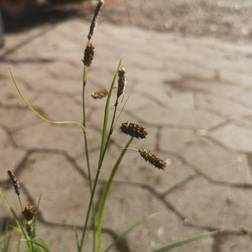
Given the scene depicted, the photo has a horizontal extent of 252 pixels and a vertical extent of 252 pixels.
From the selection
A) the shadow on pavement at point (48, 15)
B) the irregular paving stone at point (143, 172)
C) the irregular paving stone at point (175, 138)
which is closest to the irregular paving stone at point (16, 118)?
the irregular paving stone at point (143, 172)

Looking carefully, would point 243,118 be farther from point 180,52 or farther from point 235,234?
point 180,52

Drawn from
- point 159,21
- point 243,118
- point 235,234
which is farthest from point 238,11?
point 235,234

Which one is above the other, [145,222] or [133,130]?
[133,130]

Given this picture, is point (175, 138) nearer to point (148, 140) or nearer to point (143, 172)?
point (148, 140)

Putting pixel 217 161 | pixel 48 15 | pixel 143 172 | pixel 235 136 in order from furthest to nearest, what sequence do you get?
pixel 48 15, pixel 235 136, pixel 217 161, pixel 143 172

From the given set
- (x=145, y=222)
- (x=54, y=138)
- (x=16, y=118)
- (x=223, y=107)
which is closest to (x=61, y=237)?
(x=145, y=222)

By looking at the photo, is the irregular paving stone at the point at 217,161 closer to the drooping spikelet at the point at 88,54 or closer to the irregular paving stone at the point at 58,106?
the irregular paving stone at the point at 58,106

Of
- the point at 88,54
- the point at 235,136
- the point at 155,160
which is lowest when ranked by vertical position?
the point at 235,136
